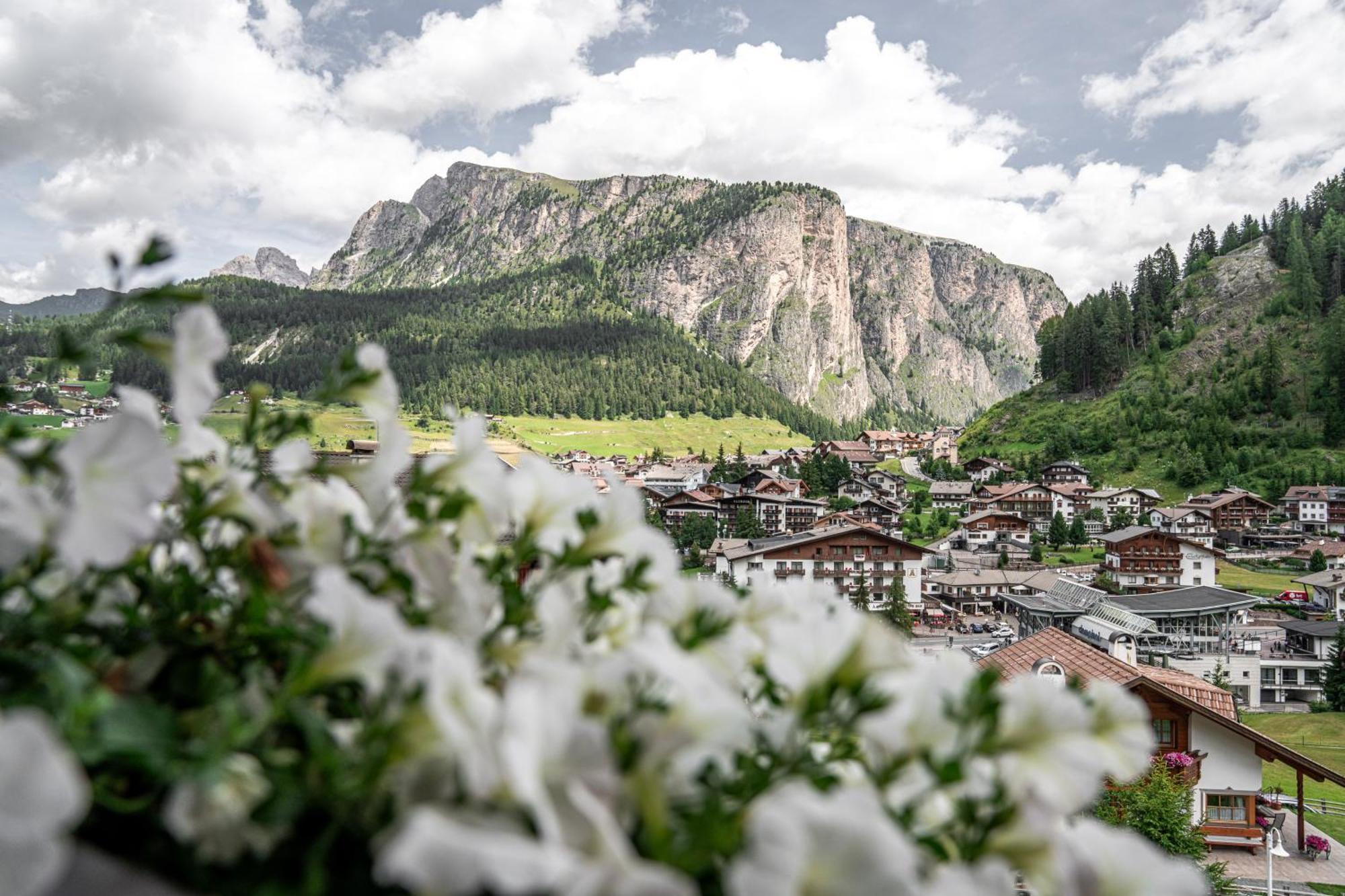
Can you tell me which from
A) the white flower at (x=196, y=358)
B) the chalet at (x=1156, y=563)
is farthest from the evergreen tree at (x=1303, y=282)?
the white flower at (x=196, y=358)

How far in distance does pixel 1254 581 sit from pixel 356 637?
63496mm

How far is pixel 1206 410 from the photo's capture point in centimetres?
6519

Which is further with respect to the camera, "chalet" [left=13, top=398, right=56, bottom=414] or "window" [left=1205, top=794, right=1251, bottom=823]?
"window" [left=1205, top=794, right=1251, bottom=823]

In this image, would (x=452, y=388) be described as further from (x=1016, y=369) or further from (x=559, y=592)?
(x=1016, y=369)

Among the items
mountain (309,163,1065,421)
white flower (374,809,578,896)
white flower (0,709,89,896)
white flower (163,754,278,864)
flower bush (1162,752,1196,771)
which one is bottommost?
flower bush (1162,752,1196,771)

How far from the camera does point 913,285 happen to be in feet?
584

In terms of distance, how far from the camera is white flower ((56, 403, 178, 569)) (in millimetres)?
556

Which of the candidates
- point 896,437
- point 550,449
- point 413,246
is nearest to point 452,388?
point 550,449

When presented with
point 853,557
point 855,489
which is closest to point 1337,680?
point 853,557

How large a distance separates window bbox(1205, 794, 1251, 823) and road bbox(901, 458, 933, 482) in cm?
5897

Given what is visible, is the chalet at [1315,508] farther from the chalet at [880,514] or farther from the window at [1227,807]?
the window at [1227,807]

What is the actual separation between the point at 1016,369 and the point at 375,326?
147 meters

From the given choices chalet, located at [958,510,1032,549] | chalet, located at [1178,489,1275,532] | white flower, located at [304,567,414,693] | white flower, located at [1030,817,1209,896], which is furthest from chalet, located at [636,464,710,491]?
white flower, located at [304,567,414,693]

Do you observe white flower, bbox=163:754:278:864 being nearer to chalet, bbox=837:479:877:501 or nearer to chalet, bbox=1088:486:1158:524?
chalet, bbox=1088:486:1158:524
